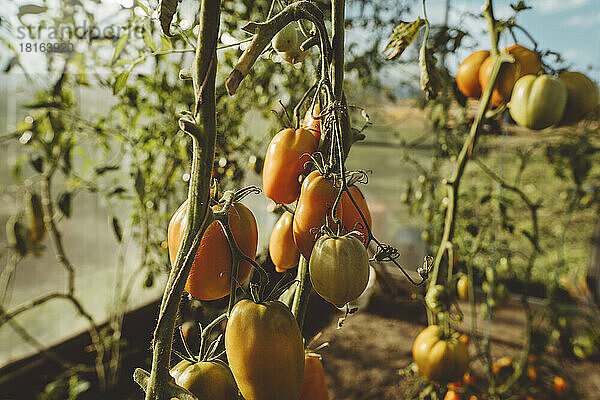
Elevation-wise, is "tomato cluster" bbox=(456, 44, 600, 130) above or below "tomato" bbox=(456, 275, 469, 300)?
above

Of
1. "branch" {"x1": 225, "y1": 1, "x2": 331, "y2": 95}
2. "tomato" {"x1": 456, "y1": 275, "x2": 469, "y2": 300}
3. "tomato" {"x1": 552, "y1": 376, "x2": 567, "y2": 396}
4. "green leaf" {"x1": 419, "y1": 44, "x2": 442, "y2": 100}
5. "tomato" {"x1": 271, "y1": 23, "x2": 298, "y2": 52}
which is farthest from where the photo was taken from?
"tomato" {"x1": 552, "y1": 376, "x2": 567, "y2": 396}

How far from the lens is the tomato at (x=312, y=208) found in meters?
0.29

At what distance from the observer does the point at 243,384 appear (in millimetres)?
272

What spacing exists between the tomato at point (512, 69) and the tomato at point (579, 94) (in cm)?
5

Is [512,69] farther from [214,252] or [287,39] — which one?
[214,252]

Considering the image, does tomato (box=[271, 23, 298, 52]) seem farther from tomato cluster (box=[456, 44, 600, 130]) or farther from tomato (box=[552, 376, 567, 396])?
tomato (box=[552, 376, 567, 396])

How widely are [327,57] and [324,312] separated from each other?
68.4 inches

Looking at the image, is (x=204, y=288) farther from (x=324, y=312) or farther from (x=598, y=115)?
(x=598, y=115)

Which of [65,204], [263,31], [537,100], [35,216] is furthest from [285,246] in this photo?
[35,216]

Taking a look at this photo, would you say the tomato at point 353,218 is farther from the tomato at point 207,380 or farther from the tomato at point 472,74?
the tomato at point 472,74

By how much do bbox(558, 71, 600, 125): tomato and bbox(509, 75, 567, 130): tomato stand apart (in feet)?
0.11

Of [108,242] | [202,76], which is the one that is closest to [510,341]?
[108,242]

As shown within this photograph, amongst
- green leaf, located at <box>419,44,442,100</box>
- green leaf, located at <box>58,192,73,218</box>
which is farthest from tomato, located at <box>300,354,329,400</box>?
green leaf, located at <box>58,192,73,218</box>

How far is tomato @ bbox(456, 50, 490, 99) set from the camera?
647 mm
